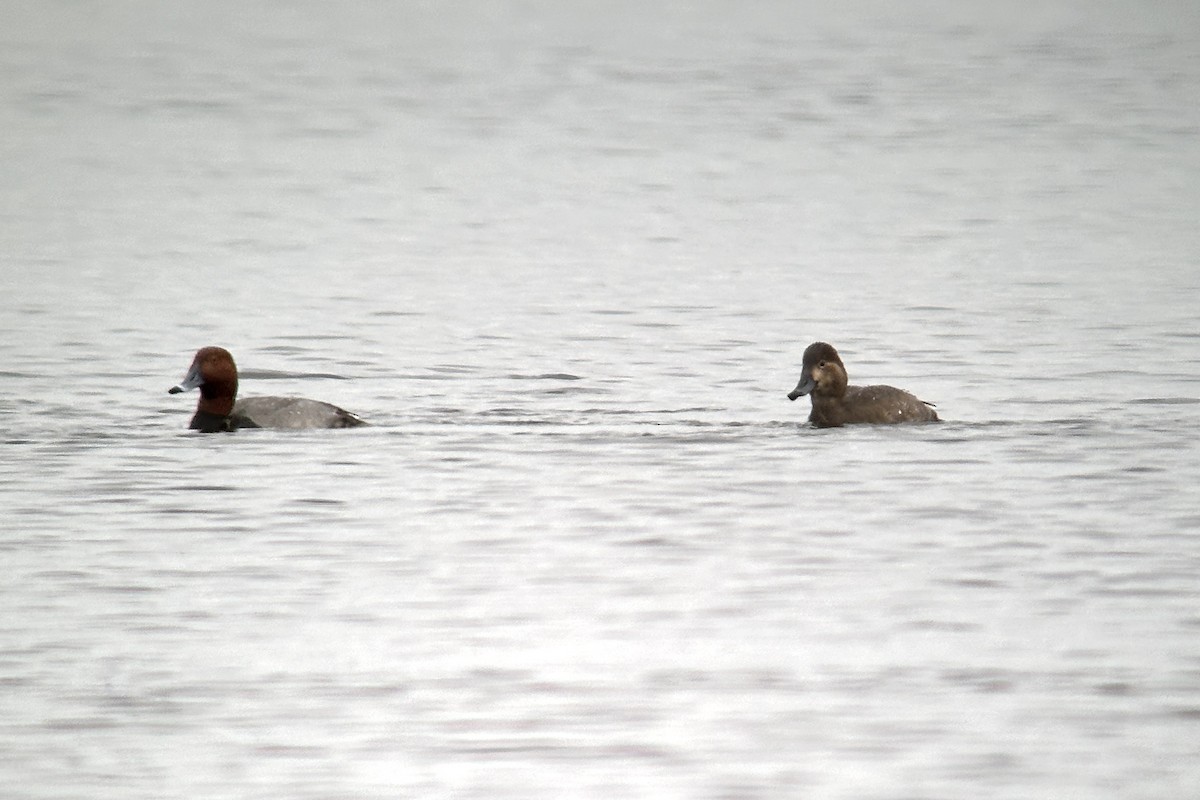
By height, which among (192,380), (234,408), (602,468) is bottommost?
(602,468)

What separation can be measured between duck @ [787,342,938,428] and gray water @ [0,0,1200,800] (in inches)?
5.8

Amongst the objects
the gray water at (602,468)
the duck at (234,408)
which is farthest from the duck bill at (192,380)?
the gray water at (602,468)

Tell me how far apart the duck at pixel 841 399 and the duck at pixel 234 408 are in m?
2.60

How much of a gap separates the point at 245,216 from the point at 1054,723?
16.8 metres

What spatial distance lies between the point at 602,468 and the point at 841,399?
6.69 ft

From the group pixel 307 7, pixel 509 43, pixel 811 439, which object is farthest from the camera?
pixel 307 7

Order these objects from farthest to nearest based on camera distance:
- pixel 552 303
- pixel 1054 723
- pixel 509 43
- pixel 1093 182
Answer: pixel 509 43
pixel 1093 182
pixel 552 303
pixel 1054 723

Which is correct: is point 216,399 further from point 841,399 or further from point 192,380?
point 841,399

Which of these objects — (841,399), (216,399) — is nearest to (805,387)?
(841,399)

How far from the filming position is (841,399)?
12.6 m

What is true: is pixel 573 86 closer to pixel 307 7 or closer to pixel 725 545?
pixel 307 7

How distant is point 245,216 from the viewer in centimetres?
2273

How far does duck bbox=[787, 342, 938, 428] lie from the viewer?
12.4 m

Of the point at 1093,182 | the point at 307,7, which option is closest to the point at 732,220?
the point at 1093,182
